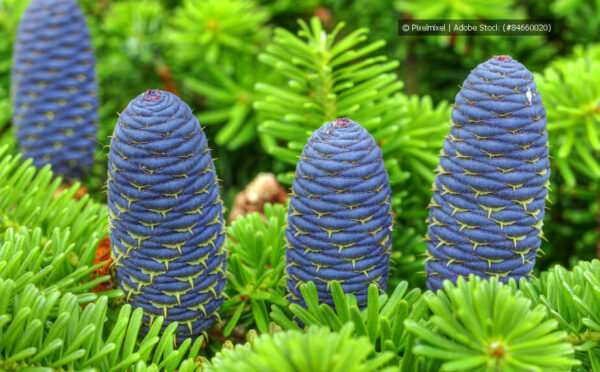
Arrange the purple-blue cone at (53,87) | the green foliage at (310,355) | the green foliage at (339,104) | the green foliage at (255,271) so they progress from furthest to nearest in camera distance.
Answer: the purple-blue cone at (53,87) → the green foliage at (339,104) → the green foliage at (255,271) → the green foliage at (310,355)

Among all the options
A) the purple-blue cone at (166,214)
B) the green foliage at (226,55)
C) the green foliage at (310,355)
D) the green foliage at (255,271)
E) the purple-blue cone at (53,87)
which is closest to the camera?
the green foliage at (310,355)

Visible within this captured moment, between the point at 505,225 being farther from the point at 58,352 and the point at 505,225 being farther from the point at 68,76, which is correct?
the point at 68,76

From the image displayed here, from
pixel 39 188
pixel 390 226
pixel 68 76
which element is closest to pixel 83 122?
pixel 68 76

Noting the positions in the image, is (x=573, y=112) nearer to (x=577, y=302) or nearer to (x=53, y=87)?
(x=577, y=302)

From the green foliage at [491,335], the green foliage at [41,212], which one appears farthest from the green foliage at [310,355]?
the green foliage at [41,212]

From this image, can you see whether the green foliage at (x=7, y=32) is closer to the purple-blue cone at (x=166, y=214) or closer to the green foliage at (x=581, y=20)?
the purple-blue cone at (x=166, y=214)

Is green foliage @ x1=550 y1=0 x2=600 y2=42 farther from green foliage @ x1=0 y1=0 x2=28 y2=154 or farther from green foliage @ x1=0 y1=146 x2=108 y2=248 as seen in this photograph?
green foliage @ x1=0 y1=0 x2=28 y2=154
